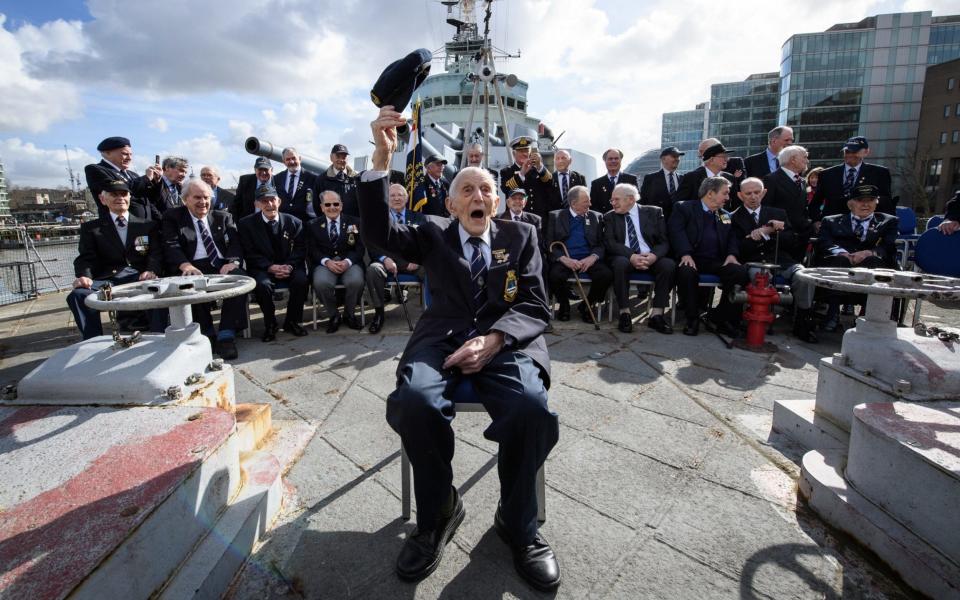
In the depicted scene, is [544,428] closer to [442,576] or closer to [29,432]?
[442,576]

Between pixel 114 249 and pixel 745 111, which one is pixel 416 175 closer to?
pixel 114 249

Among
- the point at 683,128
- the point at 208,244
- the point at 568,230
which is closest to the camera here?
the point at 208,244

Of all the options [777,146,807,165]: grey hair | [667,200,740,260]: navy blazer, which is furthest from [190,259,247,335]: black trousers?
[777,146,807,165]: grey hair

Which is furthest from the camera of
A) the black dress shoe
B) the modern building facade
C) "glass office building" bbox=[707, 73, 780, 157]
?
"glass office building" bbox=[707, 73, 780, 157]

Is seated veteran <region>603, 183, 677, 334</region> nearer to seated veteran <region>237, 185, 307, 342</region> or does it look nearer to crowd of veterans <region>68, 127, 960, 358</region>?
crowd of veterans <region>68, 127, 960, 358</region>

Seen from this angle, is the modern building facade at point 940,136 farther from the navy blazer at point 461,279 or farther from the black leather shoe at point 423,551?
the black leather shoe at point 423,551

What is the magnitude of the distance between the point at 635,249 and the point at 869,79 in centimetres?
4976

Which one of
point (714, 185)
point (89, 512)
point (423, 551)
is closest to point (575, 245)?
point (714, 185)

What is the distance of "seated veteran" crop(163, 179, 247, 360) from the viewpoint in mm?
4188

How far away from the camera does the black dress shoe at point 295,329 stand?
14.9ft

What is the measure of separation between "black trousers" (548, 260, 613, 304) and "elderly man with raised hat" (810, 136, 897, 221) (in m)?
2.78

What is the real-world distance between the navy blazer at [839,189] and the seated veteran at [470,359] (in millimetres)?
4900

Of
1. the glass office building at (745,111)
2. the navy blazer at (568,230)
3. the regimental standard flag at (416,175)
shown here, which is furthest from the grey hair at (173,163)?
the glass office building at (745,111)

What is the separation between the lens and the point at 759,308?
404cm
